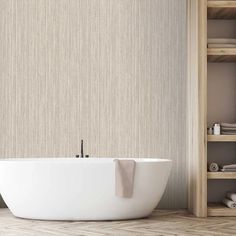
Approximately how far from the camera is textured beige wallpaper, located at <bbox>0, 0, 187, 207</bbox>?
556cm

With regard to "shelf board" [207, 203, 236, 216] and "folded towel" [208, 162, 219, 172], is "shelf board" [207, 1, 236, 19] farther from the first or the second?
"shelf board" [207, 203, 236, 216]

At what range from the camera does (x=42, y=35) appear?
565 centimetres

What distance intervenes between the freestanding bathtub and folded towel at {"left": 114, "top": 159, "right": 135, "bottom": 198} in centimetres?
4

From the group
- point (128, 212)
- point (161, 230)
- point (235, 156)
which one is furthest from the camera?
point (235, 156)

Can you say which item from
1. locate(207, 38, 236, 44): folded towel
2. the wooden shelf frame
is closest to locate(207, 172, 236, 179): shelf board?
the wooden shelf frame

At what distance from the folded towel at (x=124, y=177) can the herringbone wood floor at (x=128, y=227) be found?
239 mm

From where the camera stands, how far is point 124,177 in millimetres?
4539

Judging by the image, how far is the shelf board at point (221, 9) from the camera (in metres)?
4.93

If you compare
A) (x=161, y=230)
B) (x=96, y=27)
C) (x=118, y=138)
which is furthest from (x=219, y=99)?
(x=161, y=230)

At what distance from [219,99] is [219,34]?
611mm

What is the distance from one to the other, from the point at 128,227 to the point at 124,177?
0.43 meters

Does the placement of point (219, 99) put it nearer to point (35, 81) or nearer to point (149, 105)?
point (149, 105)

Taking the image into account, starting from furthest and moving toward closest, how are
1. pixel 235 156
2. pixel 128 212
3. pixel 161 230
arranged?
1. pixel 235 156
2. pixel 128 212
3. pixel 161 230

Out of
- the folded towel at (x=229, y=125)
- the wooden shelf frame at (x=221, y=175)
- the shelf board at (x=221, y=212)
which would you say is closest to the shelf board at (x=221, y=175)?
the wooden shelf frame at (x=221, y=175)
